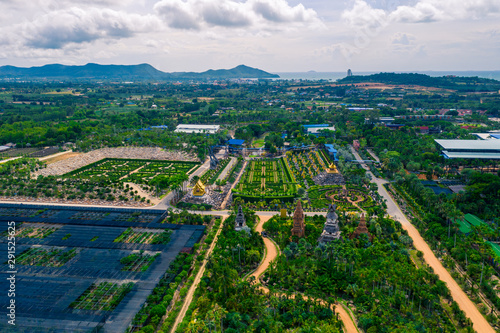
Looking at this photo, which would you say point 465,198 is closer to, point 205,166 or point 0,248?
point 205,166

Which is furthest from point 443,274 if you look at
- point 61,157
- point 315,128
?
point 61,157

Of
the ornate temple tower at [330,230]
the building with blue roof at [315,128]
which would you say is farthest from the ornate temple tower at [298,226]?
the building with blue roof at [315,128]

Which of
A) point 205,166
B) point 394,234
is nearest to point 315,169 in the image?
point 205,166

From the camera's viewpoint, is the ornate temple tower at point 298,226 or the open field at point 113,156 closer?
the ornate temple tower at point 298,226

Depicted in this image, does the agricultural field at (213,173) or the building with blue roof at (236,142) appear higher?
the building with blue roof at (236,142)

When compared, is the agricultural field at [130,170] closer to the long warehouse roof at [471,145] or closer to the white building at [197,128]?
the white building at [197,128]

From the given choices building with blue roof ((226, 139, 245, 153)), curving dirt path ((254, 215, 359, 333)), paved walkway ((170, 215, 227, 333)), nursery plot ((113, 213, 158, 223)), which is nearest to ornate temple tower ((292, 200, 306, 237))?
curving dirt path ((254, 215, 359, 333))

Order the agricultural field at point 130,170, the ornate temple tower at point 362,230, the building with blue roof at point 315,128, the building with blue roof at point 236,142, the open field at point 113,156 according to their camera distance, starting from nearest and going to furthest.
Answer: the ornate temple tower at point 362,230 → the agricultural field at point 130,170 → the open field at point 113,156 → the building with blue roof at point 236,142 → the building with blue roof at point 315,128
